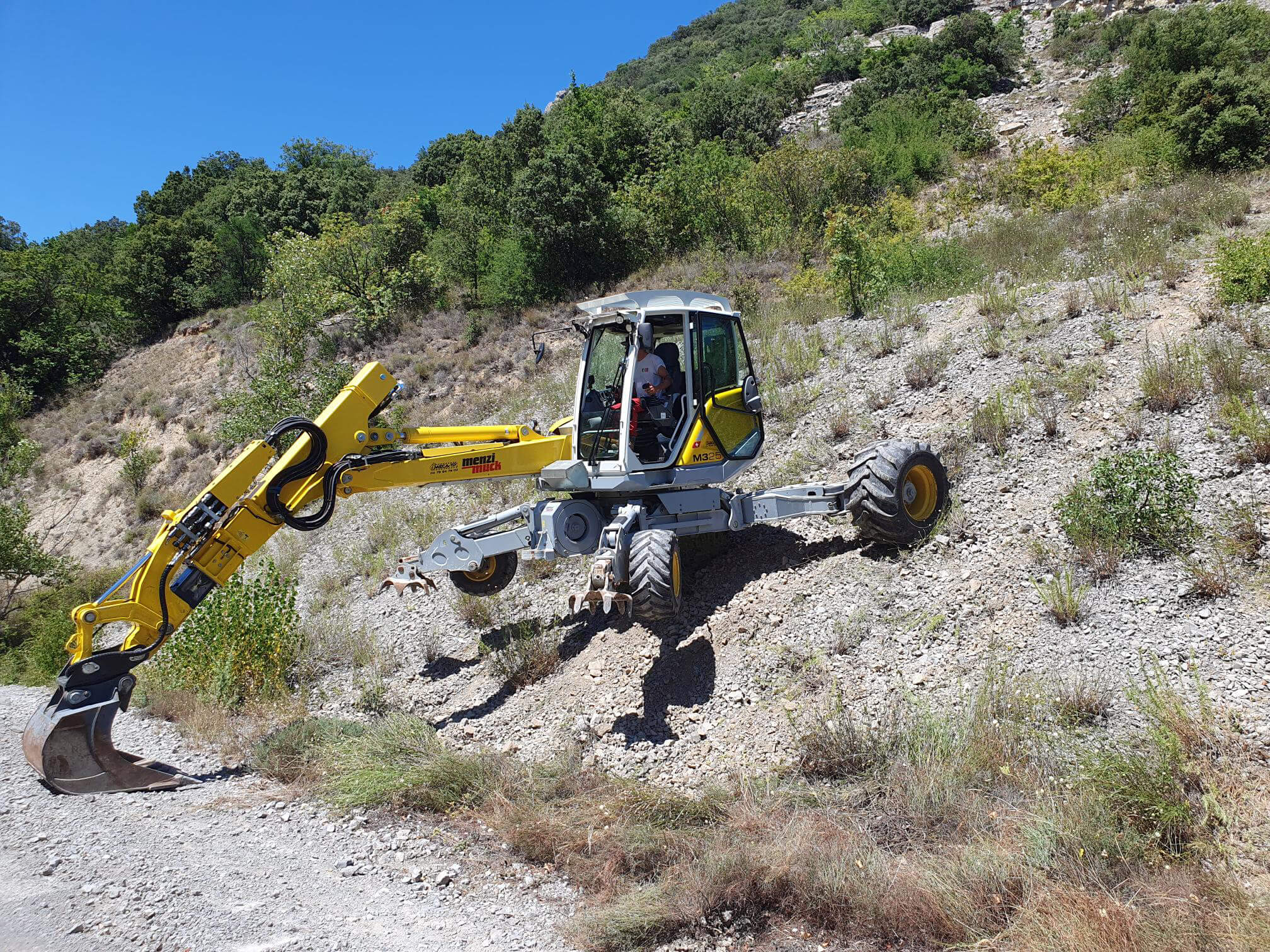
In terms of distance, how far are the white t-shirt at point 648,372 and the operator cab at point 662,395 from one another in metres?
0.01

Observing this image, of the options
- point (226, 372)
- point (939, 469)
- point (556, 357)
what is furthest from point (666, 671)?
point (226, 372)

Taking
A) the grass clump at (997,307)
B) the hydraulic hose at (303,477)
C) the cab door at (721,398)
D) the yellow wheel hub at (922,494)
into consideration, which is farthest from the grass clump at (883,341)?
the hydraulic hose at (303,477)

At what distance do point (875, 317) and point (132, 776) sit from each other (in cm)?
1246

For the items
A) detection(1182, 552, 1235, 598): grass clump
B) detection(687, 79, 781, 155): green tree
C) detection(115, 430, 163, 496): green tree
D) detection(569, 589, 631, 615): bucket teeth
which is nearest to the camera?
detection(1182, 552, 1235, 598): grass clump

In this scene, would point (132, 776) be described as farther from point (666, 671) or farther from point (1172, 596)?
point (1172, 596)

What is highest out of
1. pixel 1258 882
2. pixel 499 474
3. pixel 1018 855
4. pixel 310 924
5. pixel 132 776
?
→ pixel 499 474

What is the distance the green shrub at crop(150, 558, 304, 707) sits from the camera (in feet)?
27.8

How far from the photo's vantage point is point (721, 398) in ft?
26.8

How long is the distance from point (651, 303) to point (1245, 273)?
7.36 m

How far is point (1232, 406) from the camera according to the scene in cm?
740

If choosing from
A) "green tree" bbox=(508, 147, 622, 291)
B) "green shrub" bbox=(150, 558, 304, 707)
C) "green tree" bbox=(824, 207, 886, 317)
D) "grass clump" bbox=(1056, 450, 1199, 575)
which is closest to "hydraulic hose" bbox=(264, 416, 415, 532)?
"green shrub" bbox=(150, 558, 304, 707)

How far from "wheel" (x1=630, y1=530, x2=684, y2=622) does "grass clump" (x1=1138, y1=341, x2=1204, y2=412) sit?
5.62 meters

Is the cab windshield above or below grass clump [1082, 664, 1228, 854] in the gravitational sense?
above

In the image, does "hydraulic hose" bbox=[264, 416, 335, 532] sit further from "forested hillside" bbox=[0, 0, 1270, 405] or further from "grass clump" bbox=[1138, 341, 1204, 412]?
"forested hillside" bbox=[0, 0, 1270, 405]
